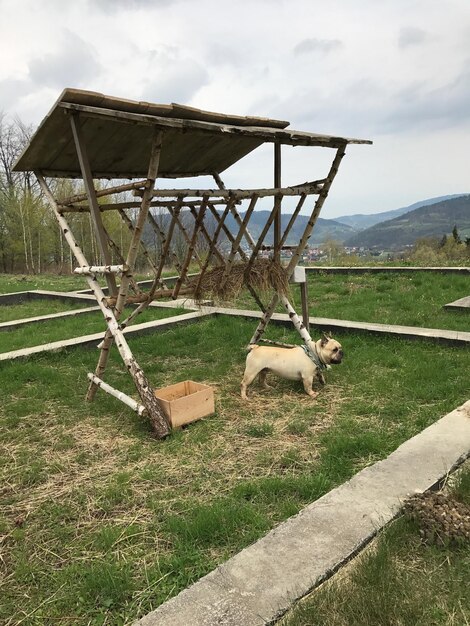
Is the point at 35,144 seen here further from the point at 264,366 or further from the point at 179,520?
the point at 179,520

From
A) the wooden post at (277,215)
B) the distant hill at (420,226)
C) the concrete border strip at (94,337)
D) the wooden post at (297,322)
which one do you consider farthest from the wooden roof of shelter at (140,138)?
the distant hill at (420,226)

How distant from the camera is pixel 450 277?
37.2 feet

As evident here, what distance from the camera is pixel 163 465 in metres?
3.48

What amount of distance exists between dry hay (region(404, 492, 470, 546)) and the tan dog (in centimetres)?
225

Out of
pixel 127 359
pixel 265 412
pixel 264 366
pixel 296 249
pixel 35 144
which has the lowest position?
pixel 265 412

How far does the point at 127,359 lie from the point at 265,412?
4.42 feet

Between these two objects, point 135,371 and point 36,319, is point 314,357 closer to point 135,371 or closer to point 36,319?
point 135,371

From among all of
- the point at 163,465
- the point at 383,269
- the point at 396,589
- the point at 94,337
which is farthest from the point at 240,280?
the point at 383,269

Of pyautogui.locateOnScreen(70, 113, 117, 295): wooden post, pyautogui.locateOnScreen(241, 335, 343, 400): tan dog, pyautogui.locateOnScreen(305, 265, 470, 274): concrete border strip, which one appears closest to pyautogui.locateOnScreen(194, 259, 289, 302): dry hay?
pyautogui.locateOnScreen(241, 335, 343, 400): tan dog

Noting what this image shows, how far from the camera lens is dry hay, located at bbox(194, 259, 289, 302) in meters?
4.96

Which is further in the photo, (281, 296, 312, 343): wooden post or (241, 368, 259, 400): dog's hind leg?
(281, 296, 312, 343): wooden post

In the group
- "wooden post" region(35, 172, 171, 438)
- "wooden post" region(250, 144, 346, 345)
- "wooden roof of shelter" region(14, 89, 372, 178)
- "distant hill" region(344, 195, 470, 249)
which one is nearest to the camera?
"wooden roof of shelter" region(14, 89, 372, 178)

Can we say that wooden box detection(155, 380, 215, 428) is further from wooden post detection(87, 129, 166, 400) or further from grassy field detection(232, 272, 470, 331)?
grassy field detection(232, 272, 470, 331)

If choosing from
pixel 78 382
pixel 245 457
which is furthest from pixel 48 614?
pixel 78 382
